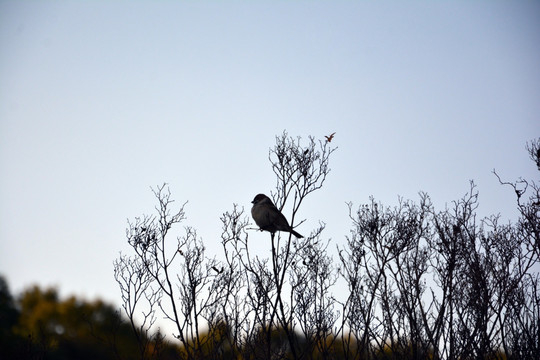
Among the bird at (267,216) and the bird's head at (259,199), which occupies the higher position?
the bird's head at (259,199)

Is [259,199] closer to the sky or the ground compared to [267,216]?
closer to the sky

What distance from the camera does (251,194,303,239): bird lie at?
35.5 ft

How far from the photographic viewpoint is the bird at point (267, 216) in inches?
426

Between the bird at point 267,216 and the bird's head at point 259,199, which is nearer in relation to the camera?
the bird at point 267,216

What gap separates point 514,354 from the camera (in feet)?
31.7

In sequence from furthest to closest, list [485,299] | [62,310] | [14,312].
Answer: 1. [62,310]
2. [14,312]
3. [485,299]

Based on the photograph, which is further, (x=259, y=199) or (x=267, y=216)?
(x=259, y=199)

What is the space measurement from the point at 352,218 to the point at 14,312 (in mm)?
55891

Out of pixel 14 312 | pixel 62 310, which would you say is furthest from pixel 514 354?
pixel 62 310

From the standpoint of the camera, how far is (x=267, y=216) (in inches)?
445

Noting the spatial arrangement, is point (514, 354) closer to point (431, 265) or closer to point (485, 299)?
point (485, 299)

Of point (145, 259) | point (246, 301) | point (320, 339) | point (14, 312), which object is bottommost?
point (320, 339)

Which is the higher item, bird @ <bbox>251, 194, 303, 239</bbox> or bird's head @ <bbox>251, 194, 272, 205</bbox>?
bird's head @ <bbox>251, 194, 272, 205</bbox>

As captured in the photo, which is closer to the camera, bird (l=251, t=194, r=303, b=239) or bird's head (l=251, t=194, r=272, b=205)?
bird (l=251, t=194, r=303, b=239)
